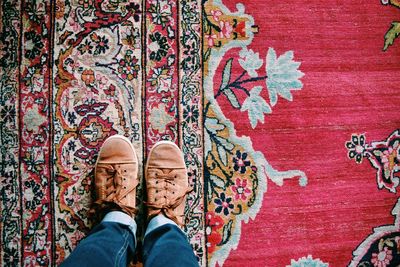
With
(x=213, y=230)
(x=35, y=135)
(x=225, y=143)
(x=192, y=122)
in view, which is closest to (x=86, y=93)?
(x=35, y=135)

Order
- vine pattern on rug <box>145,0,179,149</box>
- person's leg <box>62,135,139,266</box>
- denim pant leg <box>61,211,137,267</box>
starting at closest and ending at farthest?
denim pant leg <box>61,211,137,267</box>, person's leg <box>62,135,139,266</box>, vine pattern on rug <box>145,0,179,149</box>

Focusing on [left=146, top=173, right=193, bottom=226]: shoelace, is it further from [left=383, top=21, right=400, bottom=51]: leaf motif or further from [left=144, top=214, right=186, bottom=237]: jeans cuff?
[left=383, top=21, right=400, bottom=51]: leaf motif

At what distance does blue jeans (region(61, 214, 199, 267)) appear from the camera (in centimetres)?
80

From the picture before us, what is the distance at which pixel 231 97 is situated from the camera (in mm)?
1050

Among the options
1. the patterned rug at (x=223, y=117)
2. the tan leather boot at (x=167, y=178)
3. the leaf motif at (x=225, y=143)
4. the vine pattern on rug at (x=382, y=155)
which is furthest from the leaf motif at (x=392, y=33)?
the tan leather boot at (x=167, y=178)

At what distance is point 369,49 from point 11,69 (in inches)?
38.1

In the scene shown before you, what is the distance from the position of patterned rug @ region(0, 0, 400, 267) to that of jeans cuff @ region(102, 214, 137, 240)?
3.6 inches

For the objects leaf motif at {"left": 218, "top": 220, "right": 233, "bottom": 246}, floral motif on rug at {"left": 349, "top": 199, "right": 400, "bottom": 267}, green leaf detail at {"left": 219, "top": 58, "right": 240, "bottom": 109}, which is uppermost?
green leaf detail at {"left": 219, "top": 58, "right": 240, "bottom": 109}

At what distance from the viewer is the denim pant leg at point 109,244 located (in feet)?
2.61

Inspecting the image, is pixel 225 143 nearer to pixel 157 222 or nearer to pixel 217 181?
pixel 217 181

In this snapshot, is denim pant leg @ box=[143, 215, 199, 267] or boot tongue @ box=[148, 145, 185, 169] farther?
boot tongue @ box=[148, 145, 185, 169]

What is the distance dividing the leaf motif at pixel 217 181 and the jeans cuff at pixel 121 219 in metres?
0.23

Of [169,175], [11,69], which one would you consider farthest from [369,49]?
[11,69]

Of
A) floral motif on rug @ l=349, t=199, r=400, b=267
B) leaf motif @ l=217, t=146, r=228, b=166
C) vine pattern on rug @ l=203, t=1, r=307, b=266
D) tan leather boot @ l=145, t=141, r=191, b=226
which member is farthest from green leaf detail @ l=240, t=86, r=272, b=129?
floral motif on rug @ l=349, t=199, r=400, b=267
